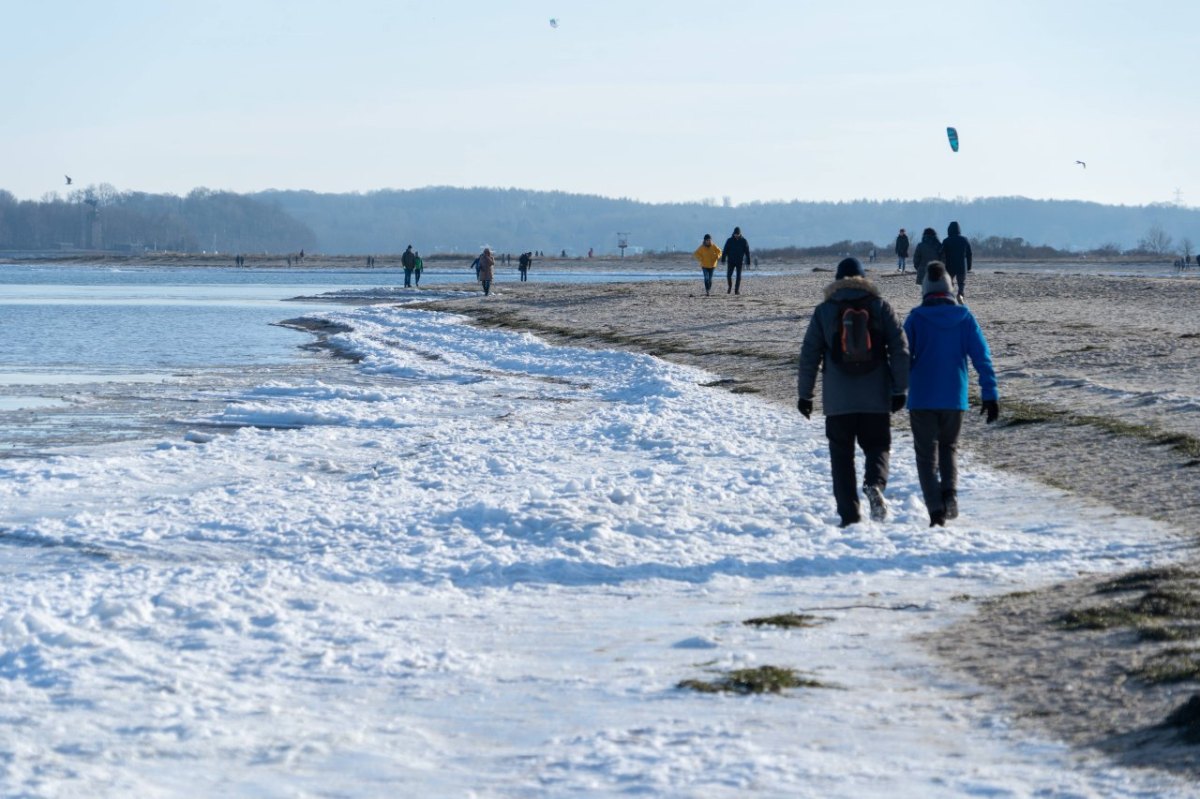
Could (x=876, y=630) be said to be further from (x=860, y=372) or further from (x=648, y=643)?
(x=860, y=372)

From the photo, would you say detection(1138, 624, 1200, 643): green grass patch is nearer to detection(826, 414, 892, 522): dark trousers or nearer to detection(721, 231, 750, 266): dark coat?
detection(826, 414, 892, 522): dark trousers

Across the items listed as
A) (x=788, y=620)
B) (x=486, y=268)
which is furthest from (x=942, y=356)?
(x=486, y=268)

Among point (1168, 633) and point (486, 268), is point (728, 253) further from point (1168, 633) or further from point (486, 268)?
point (1168, 633)

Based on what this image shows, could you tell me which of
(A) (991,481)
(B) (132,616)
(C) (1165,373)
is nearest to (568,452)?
(A) (991,481)

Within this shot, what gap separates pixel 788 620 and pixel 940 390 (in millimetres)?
2714

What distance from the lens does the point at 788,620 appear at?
6.76m

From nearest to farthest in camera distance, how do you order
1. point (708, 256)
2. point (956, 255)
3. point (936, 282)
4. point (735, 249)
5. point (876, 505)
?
point (876, 505)
point (936, 282)
point (956, 255)
point (735, 249)
point (708, 256)

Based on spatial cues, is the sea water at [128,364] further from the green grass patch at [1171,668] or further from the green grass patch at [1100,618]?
the green grass patch at [1171,668]

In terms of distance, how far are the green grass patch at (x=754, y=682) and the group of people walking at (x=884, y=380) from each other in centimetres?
315

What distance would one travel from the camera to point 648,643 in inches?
256

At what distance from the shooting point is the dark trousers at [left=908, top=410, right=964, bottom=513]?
8969 millimetres

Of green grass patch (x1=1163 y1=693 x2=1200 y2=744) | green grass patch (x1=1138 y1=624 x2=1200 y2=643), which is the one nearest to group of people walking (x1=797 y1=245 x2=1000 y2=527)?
green grass patch (x1=1138 y1=624 x2=1200 y2=643)

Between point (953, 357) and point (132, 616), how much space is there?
4.78 metres

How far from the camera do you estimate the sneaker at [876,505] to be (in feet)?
29.9
